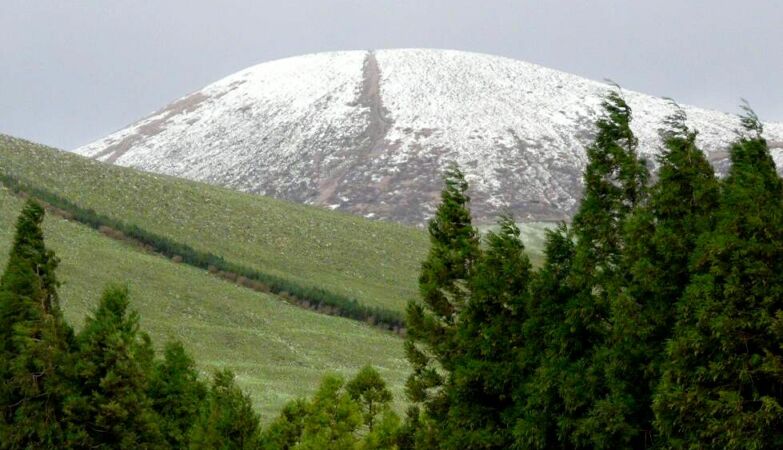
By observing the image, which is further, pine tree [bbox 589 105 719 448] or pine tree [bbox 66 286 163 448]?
pine tree [bbox 66 286 163 448]

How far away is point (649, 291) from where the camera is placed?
2150 cm

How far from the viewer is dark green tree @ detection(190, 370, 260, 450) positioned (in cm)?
2883

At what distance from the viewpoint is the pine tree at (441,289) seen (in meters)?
28.1

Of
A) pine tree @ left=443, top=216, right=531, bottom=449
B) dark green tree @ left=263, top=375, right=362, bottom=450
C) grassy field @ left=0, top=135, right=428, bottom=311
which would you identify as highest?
grassy field @ left=0, top=135, right=428, bottom=311

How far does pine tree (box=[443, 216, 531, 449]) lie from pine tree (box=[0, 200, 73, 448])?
1251cm

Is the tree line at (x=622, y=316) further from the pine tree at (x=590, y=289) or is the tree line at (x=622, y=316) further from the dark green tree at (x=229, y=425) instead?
the dark green tree at (x=229, y=425)

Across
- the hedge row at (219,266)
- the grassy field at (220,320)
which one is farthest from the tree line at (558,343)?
the hedge row at (219,266)

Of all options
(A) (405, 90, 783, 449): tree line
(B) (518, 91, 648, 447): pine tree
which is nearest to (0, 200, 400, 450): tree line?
(A) (405, 90, 783, 449): tree line

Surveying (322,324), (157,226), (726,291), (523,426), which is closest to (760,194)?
(726,291)

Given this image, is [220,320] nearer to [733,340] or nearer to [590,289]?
[590,289]

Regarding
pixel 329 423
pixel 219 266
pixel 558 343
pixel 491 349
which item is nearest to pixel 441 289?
pixel 491 349

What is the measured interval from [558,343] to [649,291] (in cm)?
286

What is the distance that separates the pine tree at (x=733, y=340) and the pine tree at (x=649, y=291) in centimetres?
135

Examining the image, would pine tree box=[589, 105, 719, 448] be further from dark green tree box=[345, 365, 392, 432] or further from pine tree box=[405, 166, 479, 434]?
dark green tree box=[345, 365, 392, 432]
